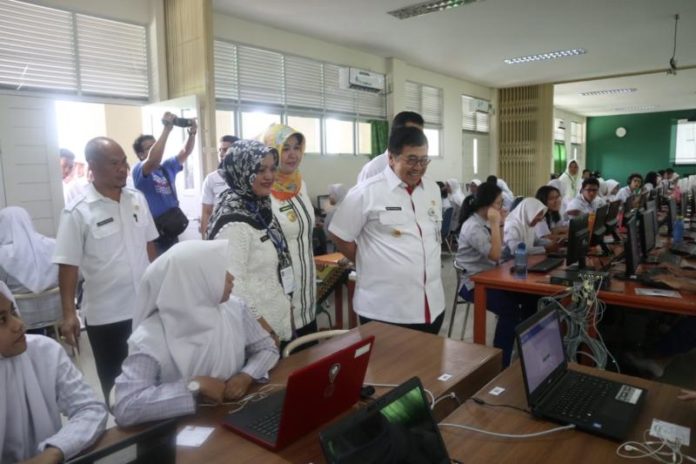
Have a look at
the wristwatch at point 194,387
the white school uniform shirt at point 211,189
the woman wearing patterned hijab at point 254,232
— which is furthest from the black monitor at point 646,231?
the white school uniform shirt at point 211,189

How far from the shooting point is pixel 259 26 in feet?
20.1

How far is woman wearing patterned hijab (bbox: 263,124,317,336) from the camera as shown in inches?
81.9

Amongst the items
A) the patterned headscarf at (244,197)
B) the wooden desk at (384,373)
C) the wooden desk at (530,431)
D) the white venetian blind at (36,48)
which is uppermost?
the white venetian blind at (36,48)

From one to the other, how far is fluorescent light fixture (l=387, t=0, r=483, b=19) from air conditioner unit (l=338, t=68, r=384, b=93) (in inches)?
51.1

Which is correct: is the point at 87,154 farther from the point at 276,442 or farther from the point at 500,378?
the point at 500,378

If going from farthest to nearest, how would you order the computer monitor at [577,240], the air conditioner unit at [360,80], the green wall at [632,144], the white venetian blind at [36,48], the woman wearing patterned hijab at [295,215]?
the green wall at [632,144] < the air conditioner unit at [360,80] < the white venetian blind at [36,48] < the computer monitor at [577,240] < the woman wearing patterned hijab at [295,215]

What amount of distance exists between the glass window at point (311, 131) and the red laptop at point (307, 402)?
235 inches

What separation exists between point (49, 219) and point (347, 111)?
450 cm

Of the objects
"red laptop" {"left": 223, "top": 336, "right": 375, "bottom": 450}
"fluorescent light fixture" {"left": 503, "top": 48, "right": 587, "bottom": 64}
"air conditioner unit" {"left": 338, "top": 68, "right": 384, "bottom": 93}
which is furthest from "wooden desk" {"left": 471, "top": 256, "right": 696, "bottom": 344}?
"fluorescent light fixture" {"left": 503, "top": 48, "right": 587, "bottom": 64}

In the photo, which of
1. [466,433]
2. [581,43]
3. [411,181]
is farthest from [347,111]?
[466,433]

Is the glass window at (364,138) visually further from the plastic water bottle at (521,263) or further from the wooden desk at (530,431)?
the wooden desk at (530,431)

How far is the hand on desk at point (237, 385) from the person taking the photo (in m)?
1.45

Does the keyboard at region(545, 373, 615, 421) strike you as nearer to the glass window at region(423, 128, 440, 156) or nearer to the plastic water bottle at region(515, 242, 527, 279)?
the plastic water bottle at region(515, 242, 527, 279)

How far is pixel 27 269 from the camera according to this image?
11.0 feet
